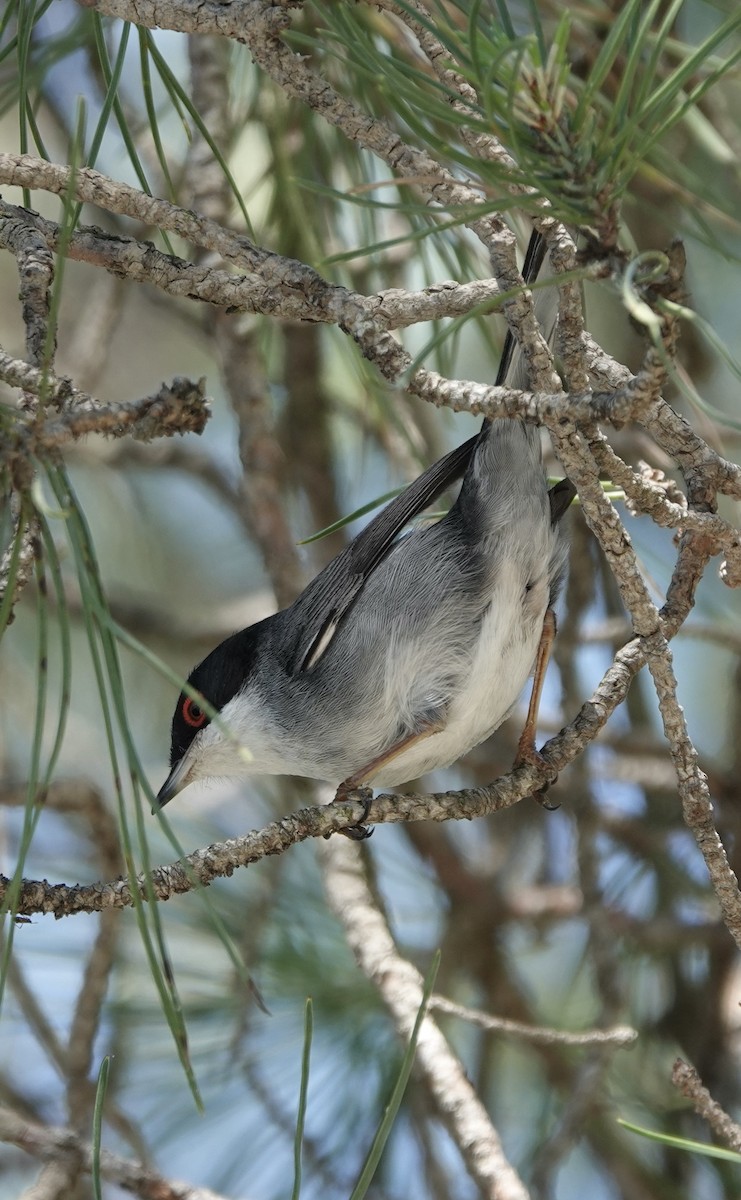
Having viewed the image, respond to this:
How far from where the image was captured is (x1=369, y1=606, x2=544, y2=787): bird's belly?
2707 mm

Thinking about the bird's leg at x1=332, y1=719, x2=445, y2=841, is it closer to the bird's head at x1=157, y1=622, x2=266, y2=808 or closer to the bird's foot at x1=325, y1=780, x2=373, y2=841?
the bird's foot at x1=325, y1=780, x2=373, y2=841

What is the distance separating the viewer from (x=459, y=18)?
226 cm

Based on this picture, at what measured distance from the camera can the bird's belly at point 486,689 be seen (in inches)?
107

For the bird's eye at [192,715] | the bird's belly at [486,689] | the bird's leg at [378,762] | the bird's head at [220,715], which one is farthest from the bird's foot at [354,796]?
the bird's eye at [192,715]

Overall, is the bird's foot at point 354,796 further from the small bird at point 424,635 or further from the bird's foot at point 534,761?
the bird's foot at point 534,761

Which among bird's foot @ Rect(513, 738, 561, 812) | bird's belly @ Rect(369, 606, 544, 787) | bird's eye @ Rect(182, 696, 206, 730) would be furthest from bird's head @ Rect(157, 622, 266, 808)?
bird's foot @ Rect(513, 738, 561, 812)

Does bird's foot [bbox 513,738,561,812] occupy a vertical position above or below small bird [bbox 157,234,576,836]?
below

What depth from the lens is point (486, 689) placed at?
2.71 meters

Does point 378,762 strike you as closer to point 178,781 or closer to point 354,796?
point 354,796

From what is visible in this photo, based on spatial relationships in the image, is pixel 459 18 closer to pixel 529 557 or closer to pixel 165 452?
pixel 529 557

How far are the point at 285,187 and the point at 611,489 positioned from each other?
5.78ft

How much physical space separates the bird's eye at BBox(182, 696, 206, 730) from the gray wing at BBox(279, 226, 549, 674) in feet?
0.85

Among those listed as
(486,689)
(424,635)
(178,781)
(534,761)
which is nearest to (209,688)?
(178,781)

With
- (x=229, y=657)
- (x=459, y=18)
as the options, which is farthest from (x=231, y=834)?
(x=459, y=18)
